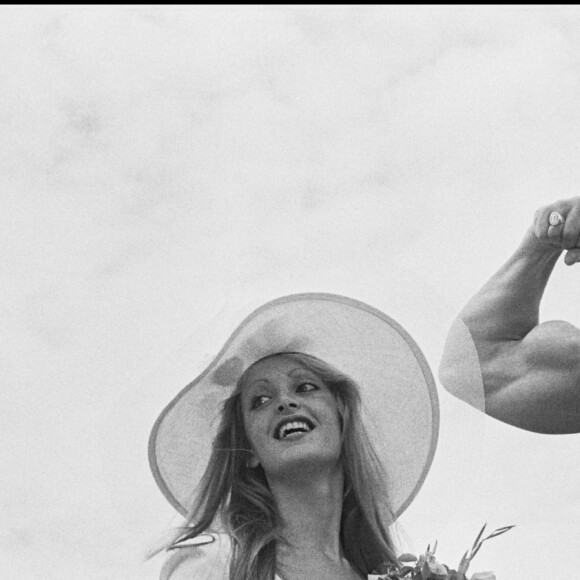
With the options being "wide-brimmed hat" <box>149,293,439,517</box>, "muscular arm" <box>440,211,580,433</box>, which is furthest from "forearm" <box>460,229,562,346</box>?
"wide-brimmed hat" <box>149,293,439,517</box>

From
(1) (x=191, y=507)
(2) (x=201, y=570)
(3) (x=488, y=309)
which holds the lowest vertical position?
(2) (x=201, y=570)

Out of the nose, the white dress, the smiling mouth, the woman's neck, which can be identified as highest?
the nose

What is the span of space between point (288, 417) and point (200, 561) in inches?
35.5

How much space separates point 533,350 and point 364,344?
104 cm

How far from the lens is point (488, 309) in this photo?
6.48 meters

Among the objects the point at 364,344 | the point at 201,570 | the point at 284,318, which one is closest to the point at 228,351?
the point at 284,318

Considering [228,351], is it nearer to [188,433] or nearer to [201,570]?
[188,433]

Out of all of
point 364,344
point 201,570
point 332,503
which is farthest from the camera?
point 364,344

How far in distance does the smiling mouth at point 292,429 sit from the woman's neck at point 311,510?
0.21 meters

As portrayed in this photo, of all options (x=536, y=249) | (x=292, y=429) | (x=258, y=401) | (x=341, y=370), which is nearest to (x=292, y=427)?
(x=292, y=429)

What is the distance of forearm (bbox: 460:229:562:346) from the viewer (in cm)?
638

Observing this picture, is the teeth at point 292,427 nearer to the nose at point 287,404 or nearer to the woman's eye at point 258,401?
the nose at point 287,404

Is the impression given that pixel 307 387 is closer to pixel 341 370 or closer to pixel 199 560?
pixel 341 370

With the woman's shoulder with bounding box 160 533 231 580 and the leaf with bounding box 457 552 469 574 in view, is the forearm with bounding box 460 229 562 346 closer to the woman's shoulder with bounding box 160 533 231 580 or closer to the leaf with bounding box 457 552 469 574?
the leaf with bounding box 457 552 469 574
